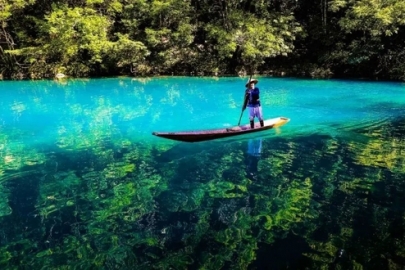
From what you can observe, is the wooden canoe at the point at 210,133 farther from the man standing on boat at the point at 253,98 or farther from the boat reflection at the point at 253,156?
the boat reflection at the point at 253,156

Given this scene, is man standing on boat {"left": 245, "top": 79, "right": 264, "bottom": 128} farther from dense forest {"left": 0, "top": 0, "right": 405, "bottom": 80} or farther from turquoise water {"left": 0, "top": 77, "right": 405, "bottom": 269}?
dense forest {"left": 0, "top": 0, "right": 405, "bottom": 80}

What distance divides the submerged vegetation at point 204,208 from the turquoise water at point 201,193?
1.1 inches

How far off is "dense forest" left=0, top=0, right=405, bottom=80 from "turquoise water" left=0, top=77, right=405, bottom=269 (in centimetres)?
1560

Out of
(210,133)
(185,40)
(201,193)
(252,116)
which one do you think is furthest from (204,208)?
(185,40)

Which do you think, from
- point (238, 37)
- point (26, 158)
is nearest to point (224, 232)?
point (26, 158)

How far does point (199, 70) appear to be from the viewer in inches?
1332

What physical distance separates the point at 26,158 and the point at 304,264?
8.55 metres

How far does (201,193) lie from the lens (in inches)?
332

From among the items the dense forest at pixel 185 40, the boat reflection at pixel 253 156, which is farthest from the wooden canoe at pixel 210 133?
the dense forest at pixel 185 40

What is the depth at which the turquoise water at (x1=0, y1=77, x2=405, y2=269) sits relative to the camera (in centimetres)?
607

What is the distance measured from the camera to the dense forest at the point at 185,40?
32000 mm

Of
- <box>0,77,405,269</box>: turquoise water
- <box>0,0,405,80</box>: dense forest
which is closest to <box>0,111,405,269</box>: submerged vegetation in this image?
<box>0,77,405,269</box>: turquoise water

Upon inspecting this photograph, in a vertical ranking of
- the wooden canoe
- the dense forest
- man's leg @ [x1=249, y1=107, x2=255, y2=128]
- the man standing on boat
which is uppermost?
the dense forest

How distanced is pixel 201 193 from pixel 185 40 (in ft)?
87.8
